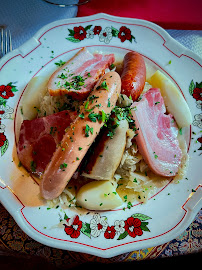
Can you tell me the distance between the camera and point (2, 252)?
2271mm

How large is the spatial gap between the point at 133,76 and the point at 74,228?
1.29 metres

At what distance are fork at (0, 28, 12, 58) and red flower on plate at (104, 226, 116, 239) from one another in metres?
1.89

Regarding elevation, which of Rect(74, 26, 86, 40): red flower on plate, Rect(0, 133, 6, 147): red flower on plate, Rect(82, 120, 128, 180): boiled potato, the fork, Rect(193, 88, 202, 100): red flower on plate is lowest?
Rect(193, 88, 202, 100): red flower on plate

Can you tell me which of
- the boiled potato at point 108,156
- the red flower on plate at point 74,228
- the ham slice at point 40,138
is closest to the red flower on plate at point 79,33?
the ham slice at point 40,138

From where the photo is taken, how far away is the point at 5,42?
3.02 metres

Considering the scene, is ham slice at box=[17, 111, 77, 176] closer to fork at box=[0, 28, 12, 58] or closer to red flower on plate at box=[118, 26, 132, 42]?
fork at box=[0, 28, 12, 58]

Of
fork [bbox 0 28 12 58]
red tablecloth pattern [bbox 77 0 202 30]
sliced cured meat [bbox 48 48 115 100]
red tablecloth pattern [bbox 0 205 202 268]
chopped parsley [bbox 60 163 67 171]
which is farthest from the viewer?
red tablecloth pattern [bbox 77 0 202 30]

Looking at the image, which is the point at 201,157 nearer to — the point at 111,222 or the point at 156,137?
the point at 156,137

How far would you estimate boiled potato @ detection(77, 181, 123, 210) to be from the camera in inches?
86.0

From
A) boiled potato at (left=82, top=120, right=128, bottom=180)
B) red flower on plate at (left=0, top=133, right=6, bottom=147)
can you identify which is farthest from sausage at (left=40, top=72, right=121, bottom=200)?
red flower on plate at (left=0, top=133, right=6, bottom=147)

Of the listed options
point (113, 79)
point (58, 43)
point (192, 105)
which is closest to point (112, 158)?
point (113, 79)

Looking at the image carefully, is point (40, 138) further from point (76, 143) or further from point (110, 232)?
point (110, 232)

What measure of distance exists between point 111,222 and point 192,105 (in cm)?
123

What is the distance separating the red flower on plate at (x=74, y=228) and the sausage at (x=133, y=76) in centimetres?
106
